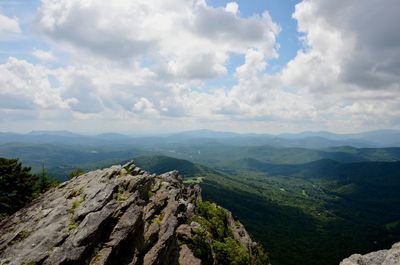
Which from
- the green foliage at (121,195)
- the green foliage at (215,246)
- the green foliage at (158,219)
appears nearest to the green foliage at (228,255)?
the green foliage at (215,246)

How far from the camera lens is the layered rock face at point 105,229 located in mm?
32438

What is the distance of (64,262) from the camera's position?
99.8ft

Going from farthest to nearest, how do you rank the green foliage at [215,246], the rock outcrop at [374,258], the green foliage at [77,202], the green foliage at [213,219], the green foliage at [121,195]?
the green foliage at [213,219] → the green foliage at [215,246] → the green foliage at [121,195] → the green foliage at [77,202] → the rock outcrop at [374,258]

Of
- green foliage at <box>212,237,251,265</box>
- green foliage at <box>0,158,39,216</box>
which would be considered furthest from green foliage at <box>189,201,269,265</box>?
green foliage at <box>0,158,39,216</box>

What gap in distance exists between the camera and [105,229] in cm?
3653

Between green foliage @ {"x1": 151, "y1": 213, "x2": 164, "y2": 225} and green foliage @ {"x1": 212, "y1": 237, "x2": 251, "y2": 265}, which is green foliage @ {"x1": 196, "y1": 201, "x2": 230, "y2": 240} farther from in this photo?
green foliage @ {"x1": 151, "y1": 213, "x2": 164, "y2": 225}

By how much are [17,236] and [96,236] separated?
9.37 m

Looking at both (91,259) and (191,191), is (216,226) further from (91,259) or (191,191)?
(91,259)

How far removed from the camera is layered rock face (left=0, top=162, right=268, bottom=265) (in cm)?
3244

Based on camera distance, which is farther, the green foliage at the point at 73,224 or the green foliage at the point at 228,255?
the green foliage at the point at 228,255

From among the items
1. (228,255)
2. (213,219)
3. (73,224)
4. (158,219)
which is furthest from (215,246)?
(73,224)

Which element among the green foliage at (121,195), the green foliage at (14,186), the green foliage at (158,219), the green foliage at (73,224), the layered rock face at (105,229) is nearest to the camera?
the layered rock face at (105,229)

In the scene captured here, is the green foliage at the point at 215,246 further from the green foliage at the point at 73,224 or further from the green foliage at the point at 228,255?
the green foliage at the point at 73,224

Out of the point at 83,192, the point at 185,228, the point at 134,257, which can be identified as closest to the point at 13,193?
the point at 83,192
